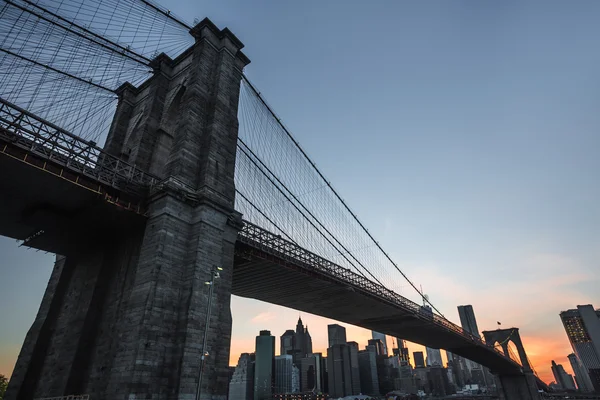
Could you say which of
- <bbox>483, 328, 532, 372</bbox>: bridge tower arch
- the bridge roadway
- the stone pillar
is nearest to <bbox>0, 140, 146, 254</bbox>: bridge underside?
the bridge roadway

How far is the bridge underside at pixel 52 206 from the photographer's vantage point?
17.2m

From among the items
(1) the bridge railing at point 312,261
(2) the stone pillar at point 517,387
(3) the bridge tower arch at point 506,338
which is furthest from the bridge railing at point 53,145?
(3) the bridge tower arch at point 506,338

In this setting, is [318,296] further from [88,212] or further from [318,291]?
[88,212]

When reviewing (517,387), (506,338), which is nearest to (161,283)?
(517,387)

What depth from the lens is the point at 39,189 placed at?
61.4ft

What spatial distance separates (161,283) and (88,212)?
6933mm

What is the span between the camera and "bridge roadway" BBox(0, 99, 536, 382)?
1703 centimetres

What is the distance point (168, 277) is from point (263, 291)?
2028cm

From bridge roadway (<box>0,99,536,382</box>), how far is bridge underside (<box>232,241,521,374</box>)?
0.36 feet

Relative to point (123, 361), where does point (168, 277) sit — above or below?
above

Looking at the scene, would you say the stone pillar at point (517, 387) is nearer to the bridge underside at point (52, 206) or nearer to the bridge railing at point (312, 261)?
the bridge railing at point (312, 261)

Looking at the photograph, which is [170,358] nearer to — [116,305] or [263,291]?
[116,305]

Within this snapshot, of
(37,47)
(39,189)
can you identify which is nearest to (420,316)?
(39,189)

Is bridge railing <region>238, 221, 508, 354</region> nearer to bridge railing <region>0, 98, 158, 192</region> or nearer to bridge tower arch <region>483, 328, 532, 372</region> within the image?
bridge railing <region>0, 98, 158, 192</region>
